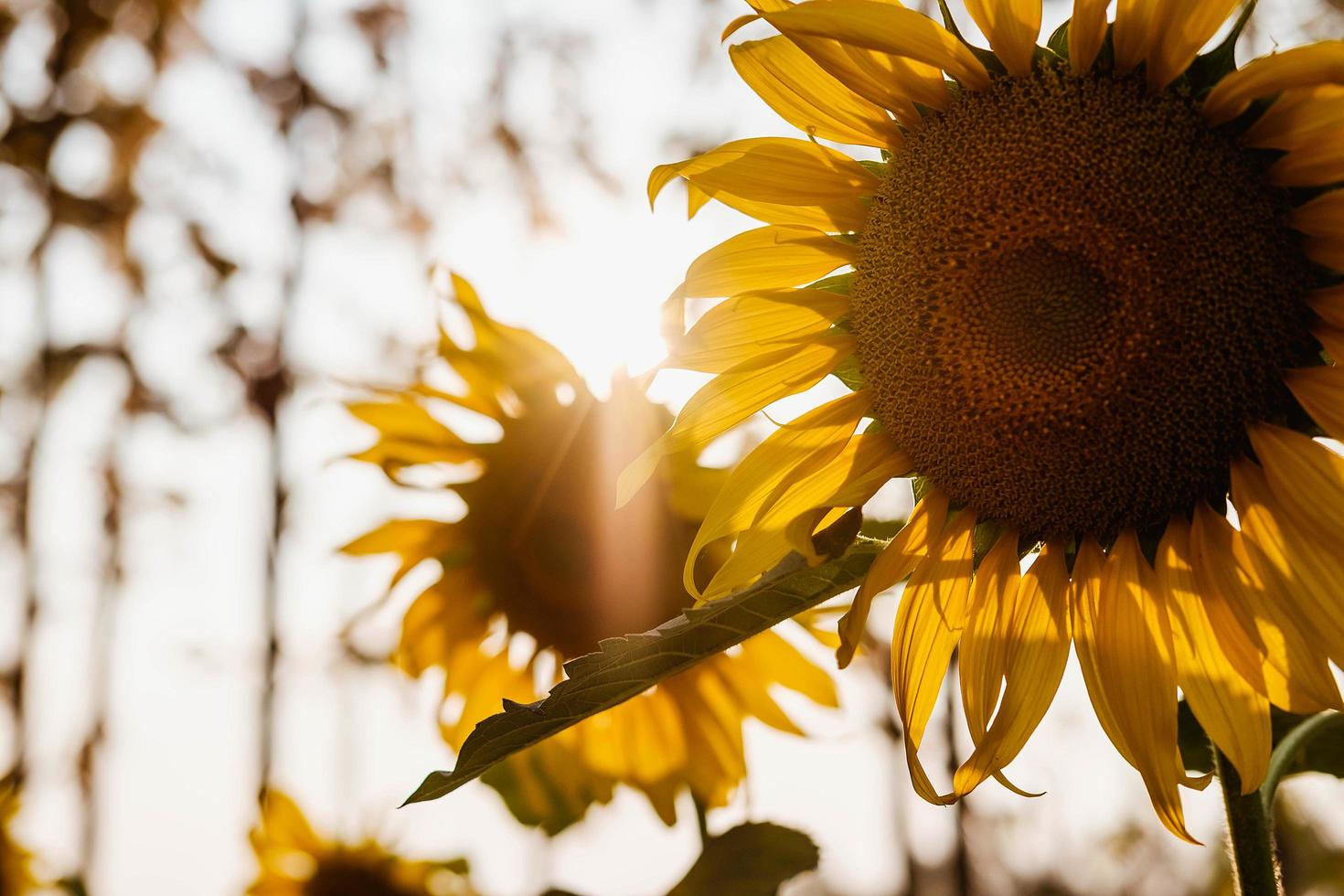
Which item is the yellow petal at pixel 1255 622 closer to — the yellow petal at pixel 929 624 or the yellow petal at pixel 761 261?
the yellow petal at pixel 929 624

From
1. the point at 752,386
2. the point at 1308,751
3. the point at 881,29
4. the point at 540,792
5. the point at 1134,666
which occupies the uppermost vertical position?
the point at 881,29

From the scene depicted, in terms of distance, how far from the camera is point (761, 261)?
Result: 114cm

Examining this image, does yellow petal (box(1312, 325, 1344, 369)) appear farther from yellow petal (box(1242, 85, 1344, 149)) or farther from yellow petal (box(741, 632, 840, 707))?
yellow petal (box(741, 632, 840, 707))

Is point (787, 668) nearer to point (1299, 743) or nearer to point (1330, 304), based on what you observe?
point (1299, 743)

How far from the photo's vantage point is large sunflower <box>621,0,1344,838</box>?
37.1 inches

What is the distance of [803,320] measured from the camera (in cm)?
115

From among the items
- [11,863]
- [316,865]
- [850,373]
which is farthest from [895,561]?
[11,863]

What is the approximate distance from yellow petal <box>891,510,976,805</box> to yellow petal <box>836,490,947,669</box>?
2 centimetres

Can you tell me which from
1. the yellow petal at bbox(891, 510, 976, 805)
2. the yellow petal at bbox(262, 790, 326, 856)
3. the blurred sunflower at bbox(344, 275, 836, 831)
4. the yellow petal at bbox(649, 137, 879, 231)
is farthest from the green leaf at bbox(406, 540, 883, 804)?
the yellow petal at bbox(262, 790, 326, 856)

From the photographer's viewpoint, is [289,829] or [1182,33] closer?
[1182,33]

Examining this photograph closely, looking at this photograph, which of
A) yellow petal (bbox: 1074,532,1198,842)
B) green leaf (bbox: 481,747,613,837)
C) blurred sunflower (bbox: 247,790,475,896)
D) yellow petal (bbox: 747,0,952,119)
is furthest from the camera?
blurred sunflower (bbox: 247,790,475,896)

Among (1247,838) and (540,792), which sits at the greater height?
(1247,838)

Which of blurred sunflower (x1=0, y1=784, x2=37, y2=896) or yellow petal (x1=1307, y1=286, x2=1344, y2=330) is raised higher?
yellow petal (x1=1307, y1=286, x2=1344, y2=330)

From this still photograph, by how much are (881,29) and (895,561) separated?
0.48 m
